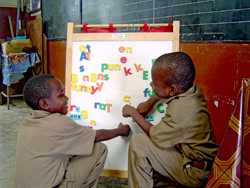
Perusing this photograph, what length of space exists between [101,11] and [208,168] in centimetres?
264

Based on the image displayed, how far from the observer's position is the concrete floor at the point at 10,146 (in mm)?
1761

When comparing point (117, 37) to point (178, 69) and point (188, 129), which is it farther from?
point (188, 129)

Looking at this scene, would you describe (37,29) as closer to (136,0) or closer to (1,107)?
(1,107)

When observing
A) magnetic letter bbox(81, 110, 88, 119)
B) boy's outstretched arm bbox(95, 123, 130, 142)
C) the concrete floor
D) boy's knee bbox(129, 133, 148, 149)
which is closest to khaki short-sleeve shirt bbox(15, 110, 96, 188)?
boy's outstretched arm bbox(95, 123, 130, 142)

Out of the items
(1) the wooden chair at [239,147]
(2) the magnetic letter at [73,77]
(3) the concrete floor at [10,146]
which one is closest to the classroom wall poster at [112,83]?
(2) the magnetic letter at [73,77]

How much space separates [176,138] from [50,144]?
0.73 m

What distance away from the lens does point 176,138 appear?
1163mm

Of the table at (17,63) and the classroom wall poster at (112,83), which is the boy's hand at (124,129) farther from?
the table at (17,63)

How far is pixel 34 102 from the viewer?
1279mm

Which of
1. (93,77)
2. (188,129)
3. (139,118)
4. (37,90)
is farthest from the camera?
(93,77)

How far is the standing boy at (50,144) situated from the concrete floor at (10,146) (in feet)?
1.38

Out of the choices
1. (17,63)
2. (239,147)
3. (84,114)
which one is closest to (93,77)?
(84,114)

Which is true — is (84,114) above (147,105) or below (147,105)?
below

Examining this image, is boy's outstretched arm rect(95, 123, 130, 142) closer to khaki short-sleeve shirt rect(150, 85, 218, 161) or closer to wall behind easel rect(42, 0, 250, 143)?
khaki short-sleeve shirt rect(150, 85, 218, 161)
